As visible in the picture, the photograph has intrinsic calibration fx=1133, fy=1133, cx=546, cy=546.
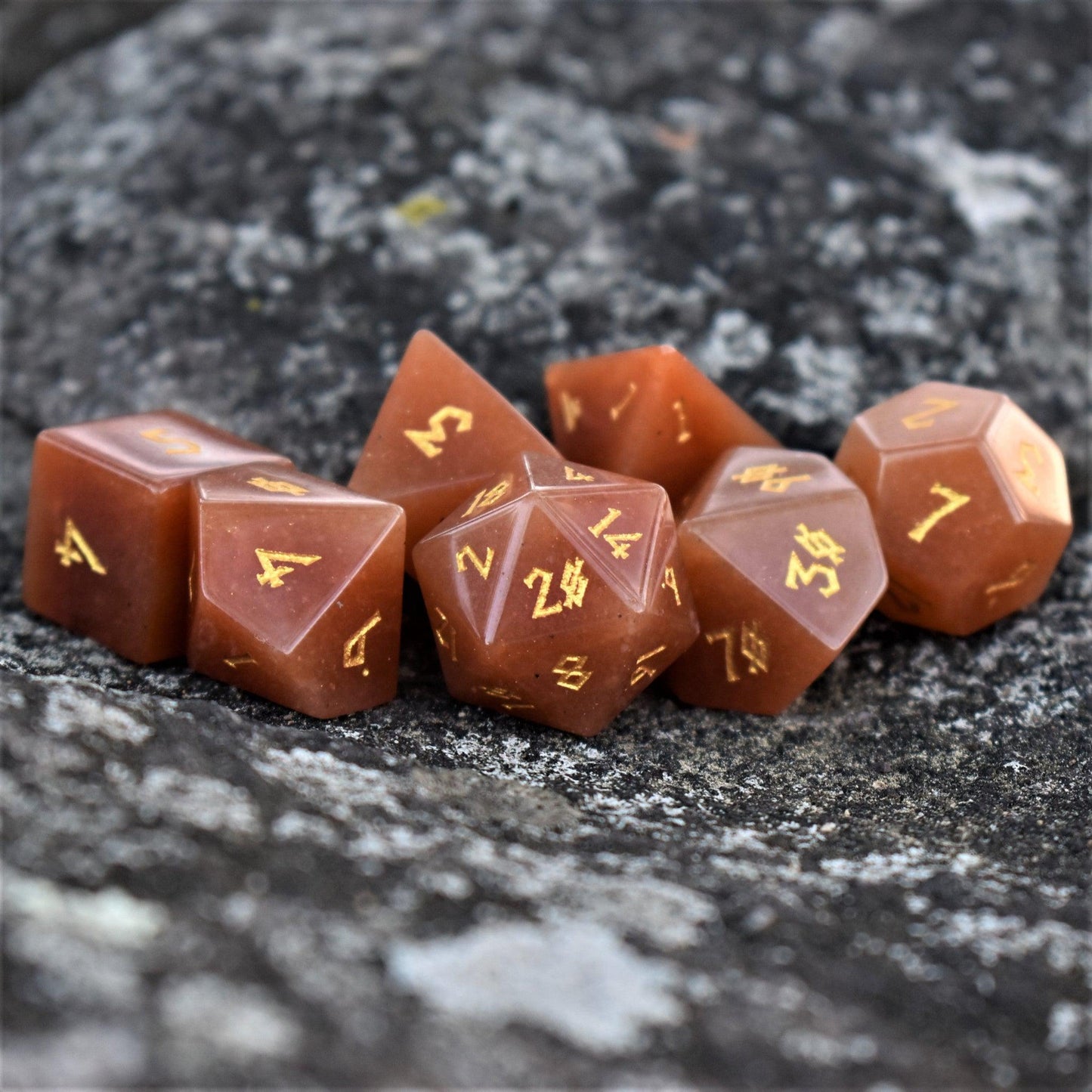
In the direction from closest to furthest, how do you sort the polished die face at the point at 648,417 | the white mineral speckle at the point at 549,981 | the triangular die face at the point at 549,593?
1. the white mineral speckle at the point at 549,981
2. the triangular die face at the point at 549,593
3. the polished die face at the point at 648,417

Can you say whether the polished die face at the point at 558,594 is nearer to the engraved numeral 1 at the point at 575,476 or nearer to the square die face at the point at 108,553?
the engraved numeral 1 at the point at 575,476

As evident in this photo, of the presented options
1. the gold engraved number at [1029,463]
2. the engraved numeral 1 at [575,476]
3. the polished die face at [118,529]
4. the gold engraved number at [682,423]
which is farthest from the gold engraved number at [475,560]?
the gold engraved number at [1029,463]

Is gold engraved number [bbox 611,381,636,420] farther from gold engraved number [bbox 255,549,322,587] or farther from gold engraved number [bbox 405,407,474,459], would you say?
gold engraved number [bbox 255,549,322,587]

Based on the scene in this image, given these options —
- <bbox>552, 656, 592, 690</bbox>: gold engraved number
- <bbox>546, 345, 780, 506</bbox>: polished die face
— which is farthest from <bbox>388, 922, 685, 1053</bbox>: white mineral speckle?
<bbox>546, 345, 780, 506</bbox>: polished die face

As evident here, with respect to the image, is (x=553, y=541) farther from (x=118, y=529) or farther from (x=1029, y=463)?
(x=1029, y=463)

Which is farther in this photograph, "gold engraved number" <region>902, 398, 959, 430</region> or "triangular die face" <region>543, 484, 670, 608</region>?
"gold engraved number" <region>902, 398, 959, 430</region>

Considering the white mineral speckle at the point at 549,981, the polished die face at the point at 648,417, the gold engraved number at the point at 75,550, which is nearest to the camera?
the white mineral speckle at the point at 549,981
